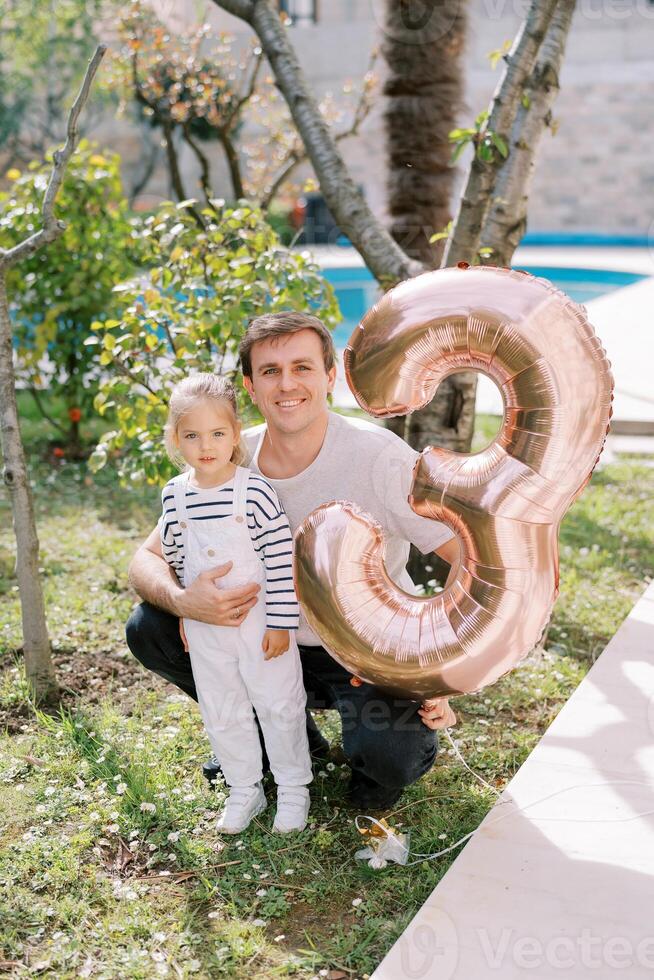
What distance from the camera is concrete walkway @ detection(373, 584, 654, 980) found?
182 centimetres

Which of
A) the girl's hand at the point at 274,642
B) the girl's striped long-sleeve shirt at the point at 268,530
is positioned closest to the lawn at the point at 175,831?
the girl's hand at the point at 274,642

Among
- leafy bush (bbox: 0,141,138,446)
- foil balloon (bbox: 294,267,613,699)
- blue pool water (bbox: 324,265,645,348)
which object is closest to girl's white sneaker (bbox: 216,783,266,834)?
foil balloon (bbox: 294,267,613,699)

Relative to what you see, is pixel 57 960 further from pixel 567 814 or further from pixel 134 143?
pixel 134 143

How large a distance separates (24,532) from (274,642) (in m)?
1.03

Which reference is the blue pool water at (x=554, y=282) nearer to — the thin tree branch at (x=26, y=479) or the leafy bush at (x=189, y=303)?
the leafy bush at (x=189, y=303)

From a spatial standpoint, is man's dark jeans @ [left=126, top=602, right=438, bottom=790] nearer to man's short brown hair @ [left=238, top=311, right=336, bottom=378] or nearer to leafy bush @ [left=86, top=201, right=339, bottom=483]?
man's short brown hair @ [left=238, top=311, right=336, bottom=378]

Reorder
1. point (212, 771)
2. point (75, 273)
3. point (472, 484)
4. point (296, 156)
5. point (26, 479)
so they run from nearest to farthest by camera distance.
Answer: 1. point (472, 484)
2. point (212, 771)
3. point (26, 479)
4. point (75, 273)
5. point (296, 156)

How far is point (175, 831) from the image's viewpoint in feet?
7.87

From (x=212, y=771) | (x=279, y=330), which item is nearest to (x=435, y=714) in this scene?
(x=212, y=771)

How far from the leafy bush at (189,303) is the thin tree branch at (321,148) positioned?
0.22 metres

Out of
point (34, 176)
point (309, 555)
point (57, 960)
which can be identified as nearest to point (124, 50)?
point (34, 176)

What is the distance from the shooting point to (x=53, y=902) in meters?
2.15

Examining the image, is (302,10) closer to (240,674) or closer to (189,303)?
(189,303)

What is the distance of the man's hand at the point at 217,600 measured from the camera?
2246mm
